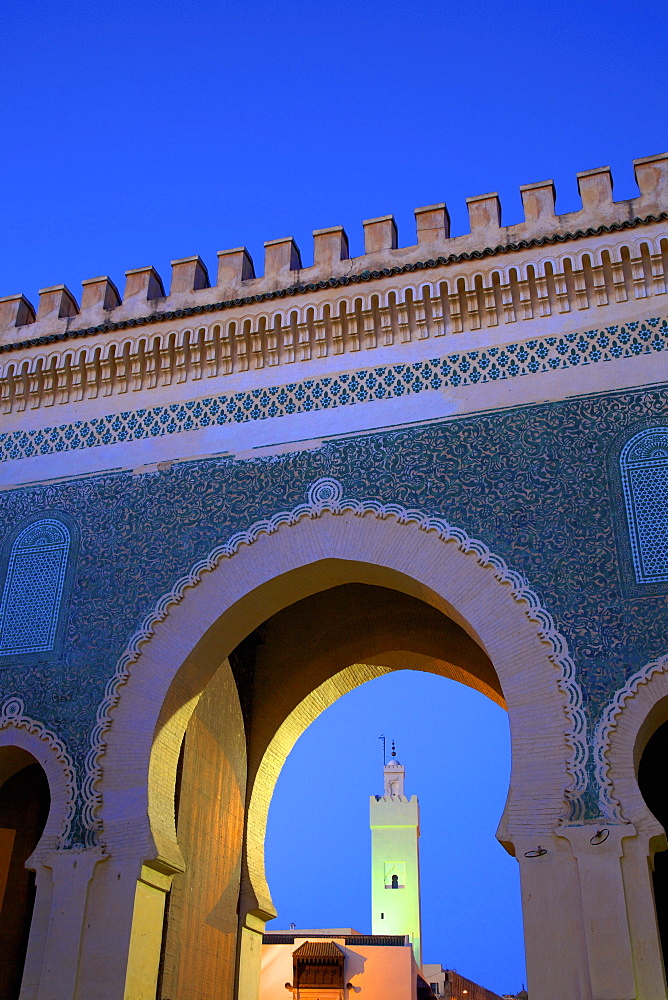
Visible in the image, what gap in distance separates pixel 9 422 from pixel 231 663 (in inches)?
68.0

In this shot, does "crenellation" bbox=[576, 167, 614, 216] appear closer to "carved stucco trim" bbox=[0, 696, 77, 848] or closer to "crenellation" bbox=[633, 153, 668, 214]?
"crenellation" bbox=[633, 153, 668, 214]

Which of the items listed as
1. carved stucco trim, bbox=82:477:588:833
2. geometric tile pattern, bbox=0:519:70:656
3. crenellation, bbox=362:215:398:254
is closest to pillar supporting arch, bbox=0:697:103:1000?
carved stucco trim, bbox=82:477:588:833

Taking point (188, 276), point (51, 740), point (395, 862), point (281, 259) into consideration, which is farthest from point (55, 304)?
point (395, 862)

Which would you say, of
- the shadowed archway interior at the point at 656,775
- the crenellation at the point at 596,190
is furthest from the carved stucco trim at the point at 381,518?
the crenellation at the point at 596,190

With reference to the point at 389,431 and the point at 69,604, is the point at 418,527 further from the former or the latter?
the point at 69,604

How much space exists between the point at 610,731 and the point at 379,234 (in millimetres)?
2617

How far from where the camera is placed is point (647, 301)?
4.38 meters

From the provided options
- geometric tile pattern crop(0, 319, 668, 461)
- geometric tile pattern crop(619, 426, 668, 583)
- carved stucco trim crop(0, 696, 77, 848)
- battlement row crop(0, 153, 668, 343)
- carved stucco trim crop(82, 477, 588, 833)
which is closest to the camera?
carved stucco trim crop(82, 477, 588, 833)

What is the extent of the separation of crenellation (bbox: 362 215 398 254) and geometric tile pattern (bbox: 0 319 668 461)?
0.66m

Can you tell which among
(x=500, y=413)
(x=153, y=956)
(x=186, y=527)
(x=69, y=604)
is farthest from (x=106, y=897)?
(x=500, y=413)

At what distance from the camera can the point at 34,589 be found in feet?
Result: 15.2

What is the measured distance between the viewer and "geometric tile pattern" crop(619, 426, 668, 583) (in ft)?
12.6

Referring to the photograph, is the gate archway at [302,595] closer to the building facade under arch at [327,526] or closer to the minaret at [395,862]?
the building facade under arch at [327,526]

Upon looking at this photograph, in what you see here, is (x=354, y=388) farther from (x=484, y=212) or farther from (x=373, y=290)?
(x=484, y=212)
